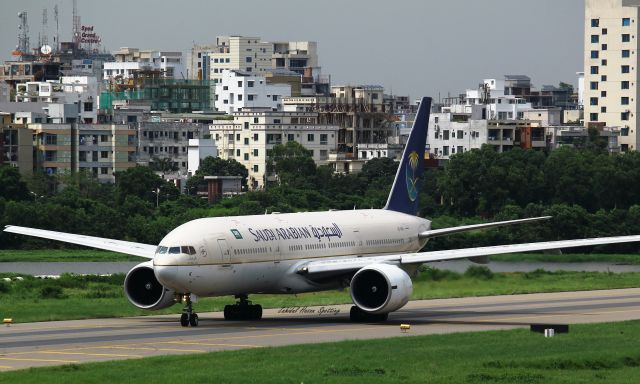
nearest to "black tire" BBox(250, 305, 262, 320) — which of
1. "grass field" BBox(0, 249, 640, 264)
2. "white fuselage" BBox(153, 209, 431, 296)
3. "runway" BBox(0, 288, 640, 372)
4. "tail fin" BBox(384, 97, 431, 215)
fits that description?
"runway" BBox(0, 288, 640, 372)

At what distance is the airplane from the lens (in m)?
53.7

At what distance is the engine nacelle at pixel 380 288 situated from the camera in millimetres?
55656

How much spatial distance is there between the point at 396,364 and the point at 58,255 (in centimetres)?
8743

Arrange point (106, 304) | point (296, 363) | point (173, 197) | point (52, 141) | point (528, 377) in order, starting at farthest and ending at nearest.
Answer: point (52, 141), point (173, 197), point (106, 304), point (296, 363), point (528, 377)

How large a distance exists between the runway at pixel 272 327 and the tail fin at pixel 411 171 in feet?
13.9

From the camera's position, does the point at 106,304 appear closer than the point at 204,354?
No

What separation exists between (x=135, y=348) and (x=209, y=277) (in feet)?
26.9

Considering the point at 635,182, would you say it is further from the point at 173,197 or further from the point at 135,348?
the point at 135,348

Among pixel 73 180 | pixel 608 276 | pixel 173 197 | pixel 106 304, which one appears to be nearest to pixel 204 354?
pixel 106 304

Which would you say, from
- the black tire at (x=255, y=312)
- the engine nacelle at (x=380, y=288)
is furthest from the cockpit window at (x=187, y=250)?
the engine nacelle at (x=380, y=288)

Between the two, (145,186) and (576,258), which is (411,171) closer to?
(576,258)

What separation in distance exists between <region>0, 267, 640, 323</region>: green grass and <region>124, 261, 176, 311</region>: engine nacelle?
270 centimetres

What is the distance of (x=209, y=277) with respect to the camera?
53844mm

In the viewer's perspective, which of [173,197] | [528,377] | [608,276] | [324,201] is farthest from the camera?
[173,197]
